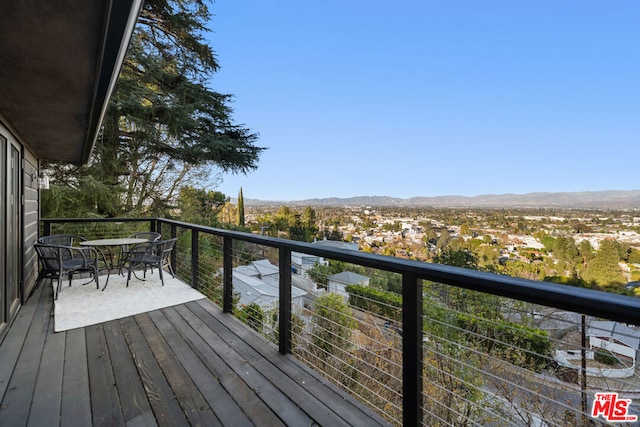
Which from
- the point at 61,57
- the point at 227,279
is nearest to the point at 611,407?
the point at 227,279

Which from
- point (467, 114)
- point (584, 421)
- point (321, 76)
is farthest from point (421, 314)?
point (467, 114)

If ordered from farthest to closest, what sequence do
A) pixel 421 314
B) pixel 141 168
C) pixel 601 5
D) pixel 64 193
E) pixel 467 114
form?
pixel 467 114, pixel 601 5, pixel 141 168, pixel 64 193, pixel 421 314

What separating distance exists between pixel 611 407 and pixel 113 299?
478cm

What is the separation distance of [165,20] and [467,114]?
2488 centimetres

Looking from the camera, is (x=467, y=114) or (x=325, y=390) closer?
(x=325, y=390)

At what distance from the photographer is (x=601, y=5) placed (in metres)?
22.0

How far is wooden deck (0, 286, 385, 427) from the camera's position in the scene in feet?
6.04

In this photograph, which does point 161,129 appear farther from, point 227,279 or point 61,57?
point 61,57

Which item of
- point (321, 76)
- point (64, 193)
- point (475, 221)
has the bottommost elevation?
point (475, 221)

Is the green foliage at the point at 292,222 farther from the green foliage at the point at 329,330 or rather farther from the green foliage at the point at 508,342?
the green foliage at the point at 508,342

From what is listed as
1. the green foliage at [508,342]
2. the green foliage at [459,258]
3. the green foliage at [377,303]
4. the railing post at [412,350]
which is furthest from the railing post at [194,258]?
the green foliage at [459,258]

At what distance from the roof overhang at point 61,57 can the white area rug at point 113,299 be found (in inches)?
80.2

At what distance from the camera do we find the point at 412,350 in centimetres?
162

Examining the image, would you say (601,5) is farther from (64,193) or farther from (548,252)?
(64,193)
